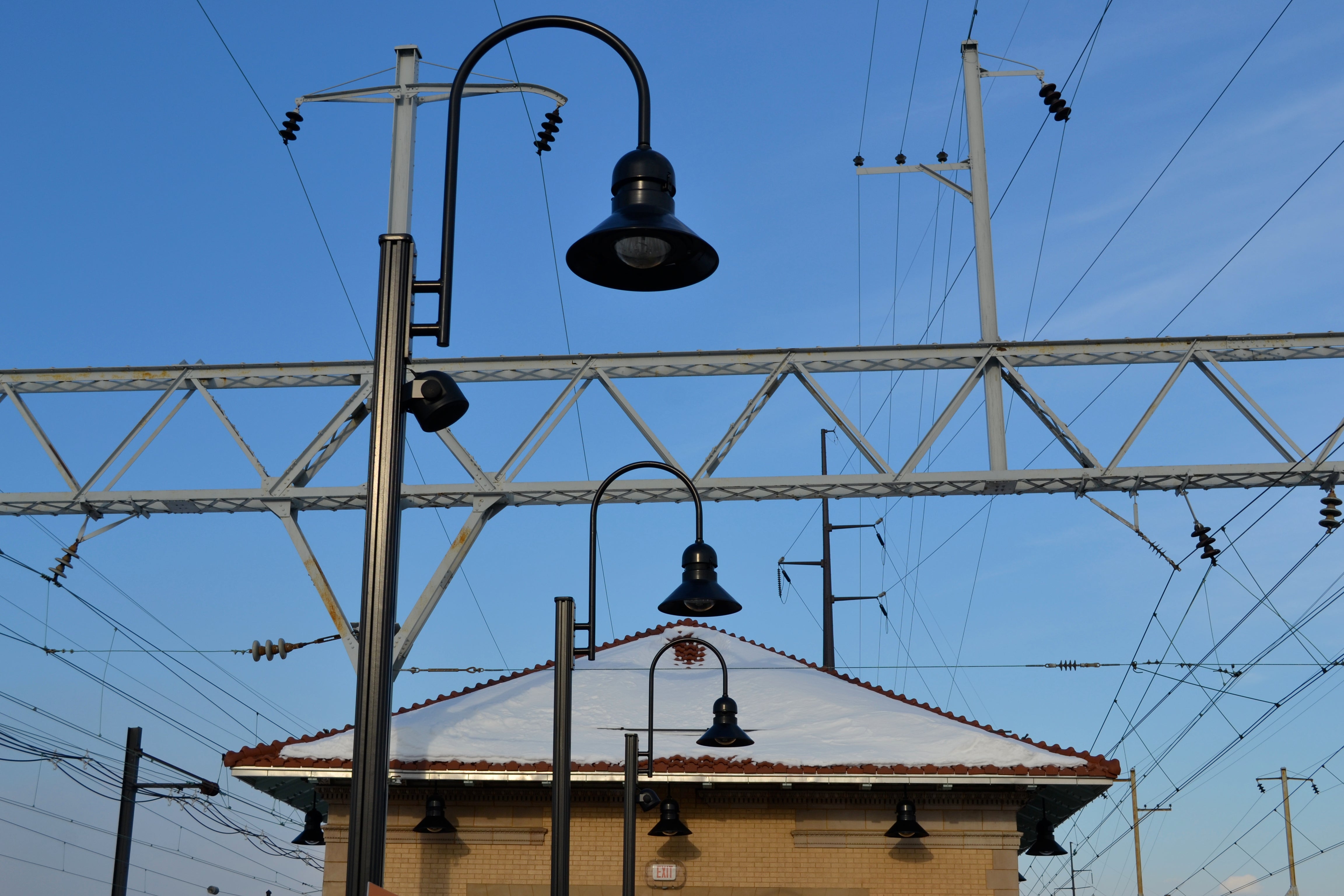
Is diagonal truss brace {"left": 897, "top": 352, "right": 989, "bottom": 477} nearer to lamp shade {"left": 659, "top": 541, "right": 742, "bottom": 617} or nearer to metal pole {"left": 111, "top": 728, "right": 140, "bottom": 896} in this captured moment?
lamp shade {"left": 659, "top": 541, "right": 742, "bottom": 617}

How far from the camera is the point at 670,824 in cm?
1705

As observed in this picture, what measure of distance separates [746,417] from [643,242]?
724 cm

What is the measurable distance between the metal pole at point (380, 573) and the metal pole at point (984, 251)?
898cm

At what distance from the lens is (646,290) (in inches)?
262

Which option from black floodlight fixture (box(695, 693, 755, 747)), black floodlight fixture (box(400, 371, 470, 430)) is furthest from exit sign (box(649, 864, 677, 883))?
black floodlight fixture (box(400, 371, 470, 430))

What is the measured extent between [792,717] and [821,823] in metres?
1.94

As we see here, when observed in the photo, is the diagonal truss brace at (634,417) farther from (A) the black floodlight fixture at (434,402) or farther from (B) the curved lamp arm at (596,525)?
(A) the black floodlight fixture at (434,402)

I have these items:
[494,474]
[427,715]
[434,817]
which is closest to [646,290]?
[494,474]

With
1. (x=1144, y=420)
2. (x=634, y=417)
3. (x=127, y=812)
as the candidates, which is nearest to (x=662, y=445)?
(x=634, y=417)

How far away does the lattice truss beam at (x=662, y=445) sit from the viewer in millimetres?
13148

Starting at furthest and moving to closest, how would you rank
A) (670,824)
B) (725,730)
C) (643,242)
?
(670,824) → (725,730) → (643,242)

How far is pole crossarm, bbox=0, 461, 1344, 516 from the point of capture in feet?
42.9

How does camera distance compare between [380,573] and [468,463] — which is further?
[468,463]

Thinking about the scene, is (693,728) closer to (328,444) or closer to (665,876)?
(665,876)
